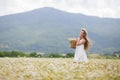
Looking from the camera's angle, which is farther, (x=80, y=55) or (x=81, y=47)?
(x=81, y=47)

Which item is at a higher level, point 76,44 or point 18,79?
point 76,44

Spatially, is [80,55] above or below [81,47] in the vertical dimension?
below

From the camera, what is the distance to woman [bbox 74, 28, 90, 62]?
19000mm

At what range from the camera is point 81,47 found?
1917 centimetres

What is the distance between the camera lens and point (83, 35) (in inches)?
752

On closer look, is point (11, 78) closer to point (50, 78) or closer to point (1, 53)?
point (50, 78)

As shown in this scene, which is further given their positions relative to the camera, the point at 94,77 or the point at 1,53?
the point at 1,53

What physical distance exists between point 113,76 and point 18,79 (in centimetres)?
287

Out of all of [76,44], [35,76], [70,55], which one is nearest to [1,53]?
[70,55]

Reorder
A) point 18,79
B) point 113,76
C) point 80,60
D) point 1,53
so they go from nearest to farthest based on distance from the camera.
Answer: point 18,79, point 113,76, point 80,60, point 1,53

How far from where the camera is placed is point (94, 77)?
1041cm

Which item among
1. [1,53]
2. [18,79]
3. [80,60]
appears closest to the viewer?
[18,79]

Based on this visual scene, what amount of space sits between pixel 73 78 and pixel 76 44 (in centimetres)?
932

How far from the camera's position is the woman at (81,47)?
19000 millimetres
